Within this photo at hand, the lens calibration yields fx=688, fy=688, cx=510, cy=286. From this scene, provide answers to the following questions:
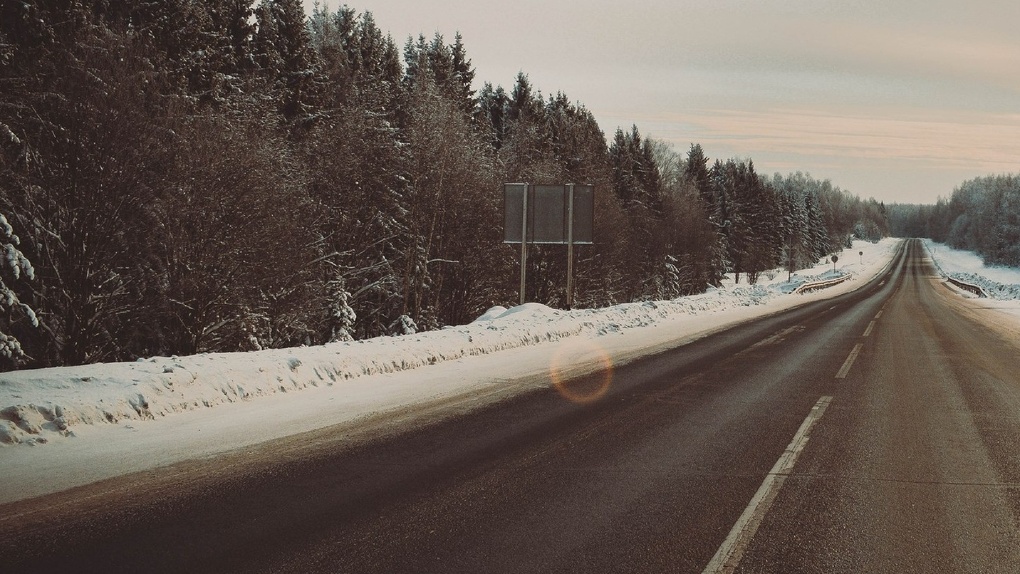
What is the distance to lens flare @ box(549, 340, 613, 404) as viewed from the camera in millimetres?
9592

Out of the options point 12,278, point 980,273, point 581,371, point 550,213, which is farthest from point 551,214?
point 980,273

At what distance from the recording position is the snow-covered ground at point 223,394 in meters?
5.92

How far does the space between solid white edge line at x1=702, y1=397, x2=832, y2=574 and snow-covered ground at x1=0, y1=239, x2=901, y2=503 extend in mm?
4278

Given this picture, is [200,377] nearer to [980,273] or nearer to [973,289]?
[973,289]

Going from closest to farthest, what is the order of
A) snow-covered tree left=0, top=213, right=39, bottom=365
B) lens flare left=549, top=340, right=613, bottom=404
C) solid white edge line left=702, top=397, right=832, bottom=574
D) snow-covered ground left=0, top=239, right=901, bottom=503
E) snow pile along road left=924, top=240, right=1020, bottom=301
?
1. solid white edge line left=702, top=397, right=832, bottom=574
2. snow-covered ground left=0, top=239, right=901, bottom=503
3. lens flare left=549, top=340, right=613, bottom=404
4. snow-covered tree left=0, top=213, right=39, bottom=365
5. snow pile along road left=924, top=240, right=1020, bottom=301

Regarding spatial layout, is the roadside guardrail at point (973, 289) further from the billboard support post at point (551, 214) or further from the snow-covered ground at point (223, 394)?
the snow-covered ground at point (223, 394)

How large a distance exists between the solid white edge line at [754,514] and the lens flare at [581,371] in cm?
290

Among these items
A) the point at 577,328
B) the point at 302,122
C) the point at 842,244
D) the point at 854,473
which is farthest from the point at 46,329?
the point at 842,244

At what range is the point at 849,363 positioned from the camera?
12953mm

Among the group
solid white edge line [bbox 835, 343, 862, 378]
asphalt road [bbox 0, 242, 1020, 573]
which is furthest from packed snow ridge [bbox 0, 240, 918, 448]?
solid white edge line [bbox 835, 343, 862, 378]

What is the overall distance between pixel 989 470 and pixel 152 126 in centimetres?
1611

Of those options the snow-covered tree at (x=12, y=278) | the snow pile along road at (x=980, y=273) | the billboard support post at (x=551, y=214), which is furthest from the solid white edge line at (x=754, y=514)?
the snow pile along road at (x=980, y=273)

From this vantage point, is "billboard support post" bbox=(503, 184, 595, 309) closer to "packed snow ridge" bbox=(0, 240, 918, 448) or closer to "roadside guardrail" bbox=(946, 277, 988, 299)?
"packed snow ridge" bbox=(0, 240, 918, 448)

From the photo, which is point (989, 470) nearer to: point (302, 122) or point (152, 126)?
point (152, 126)
